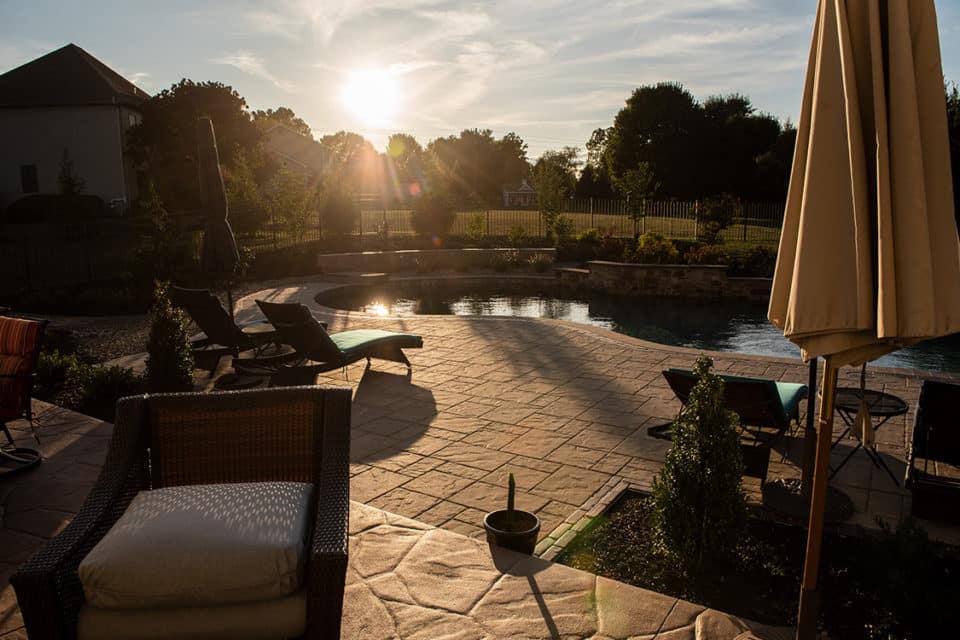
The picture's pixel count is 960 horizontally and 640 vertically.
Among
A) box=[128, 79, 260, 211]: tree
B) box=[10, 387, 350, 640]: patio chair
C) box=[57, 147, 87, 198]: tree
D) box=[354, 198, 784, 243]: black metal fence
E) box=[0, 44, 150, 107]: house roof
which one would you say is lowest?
box=[10, 387, 350, 640]: patio chair

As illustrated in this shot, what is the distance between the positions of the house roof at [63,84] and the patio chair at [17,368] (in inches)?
1155

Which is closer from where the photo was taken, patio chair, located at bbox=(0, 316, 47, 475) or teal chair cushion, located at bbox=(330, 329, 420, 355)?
patio chair, located at bbox=(0, 316, 47, 475)

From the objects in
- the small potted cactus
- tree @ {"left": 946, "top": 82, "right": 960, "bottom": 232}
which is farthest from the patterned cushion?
tree @ {"left": 946, "top": 82, "right": 960, "bottom": 232}

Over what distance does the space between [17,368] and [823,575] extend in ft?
15.6

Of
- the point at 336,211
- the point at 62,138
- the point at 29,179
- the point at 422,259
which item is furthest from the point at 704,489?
the point at 29,179

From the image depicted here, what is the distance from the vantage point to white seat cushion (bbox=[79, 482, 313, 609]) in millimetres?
2053

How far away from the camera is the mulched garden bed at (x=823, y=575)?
2725mm

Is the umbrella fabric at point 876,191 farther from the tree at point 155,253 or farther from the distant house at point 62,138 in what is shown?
the distant house at point 62,138

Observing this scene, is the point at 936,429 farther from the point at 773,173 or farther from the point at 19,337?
the point at 773,173

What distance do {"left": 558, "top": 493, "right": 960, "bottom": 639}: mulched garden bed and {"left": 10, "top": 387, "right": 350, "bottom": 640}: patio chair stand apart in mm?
1598

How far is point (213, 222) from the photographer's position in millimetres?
7883

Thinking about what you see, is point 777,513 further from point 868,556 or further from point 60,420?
point 60,420

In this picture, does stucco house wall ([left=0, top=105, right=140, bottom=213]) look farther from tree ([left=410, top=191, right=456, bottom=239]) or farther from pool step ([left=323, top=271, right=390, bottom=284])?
pool step ([left=323, top=271, right=390, bottom=284])

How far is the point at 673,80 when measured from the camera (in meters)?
40.7
